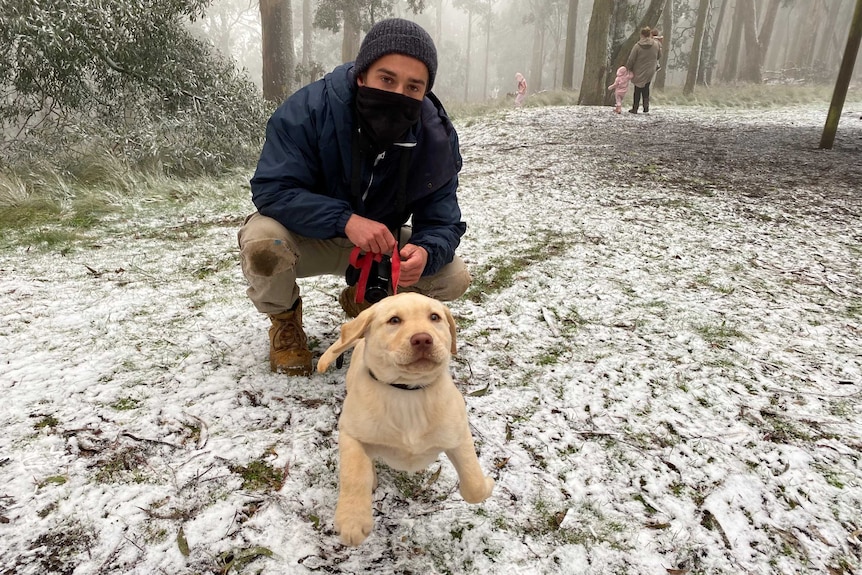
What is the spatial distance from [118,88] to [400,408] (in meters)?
8.30

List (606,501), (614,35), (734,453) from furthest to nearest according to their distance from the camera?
(614,35), (734,453), (606,501)

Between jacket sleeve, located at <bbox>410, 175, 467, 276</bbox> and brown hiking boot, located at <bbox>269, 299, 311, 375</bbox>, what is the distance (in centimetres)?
81

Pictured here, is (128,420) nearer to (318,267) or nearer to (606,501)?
(318,267)

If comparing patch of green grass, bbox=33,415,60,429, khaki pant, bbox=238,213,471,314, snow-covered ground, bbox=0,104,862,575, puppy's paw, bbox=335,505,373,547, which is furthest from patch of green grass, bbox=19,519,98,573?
khaki pant, bbox=238,213,471,314

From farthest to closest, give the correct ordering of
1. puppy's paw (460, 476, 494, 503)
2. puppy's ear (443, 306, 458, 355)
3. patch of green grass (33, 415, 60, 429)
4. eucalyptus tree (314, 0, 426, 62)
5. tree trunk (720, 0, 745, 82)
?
tree trunk (720, 0, 745, 82) → eucalyptus tree (314, 0, 426, 62) → patch of green grass (33, 415, 60, 429) → puppy's ear (443, 306, 458, 355) → puppy's paw (460, 476, 494, 503)

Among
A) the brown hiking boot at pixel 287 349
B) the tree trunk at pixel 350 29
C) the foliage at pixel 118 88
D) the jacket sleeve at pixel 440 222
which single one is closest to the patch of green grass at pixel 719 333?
the jacket sleeve at pixel 440 222

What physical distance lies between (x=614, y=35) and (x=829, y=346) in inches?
591

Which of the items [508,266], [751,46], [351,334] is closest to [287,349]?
[351,334]

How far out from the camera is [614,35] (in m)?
15.1

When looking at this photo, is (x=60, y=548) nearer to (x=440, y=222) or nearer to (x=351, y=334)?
(x=351, y=334)

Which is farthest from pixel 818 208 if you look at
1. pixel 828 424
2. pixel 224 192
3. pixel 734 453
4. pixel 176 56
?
pixel 176 56

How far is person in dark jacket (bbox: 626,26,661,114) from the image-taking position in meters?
13.2

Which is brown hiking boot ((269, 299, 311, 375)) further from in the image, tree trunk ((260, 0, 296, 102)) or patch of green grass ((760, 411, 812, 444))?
tree trunk ((260, 0, 296, 102))

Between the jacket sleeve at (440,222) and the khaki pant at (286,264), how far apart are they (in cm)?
16
